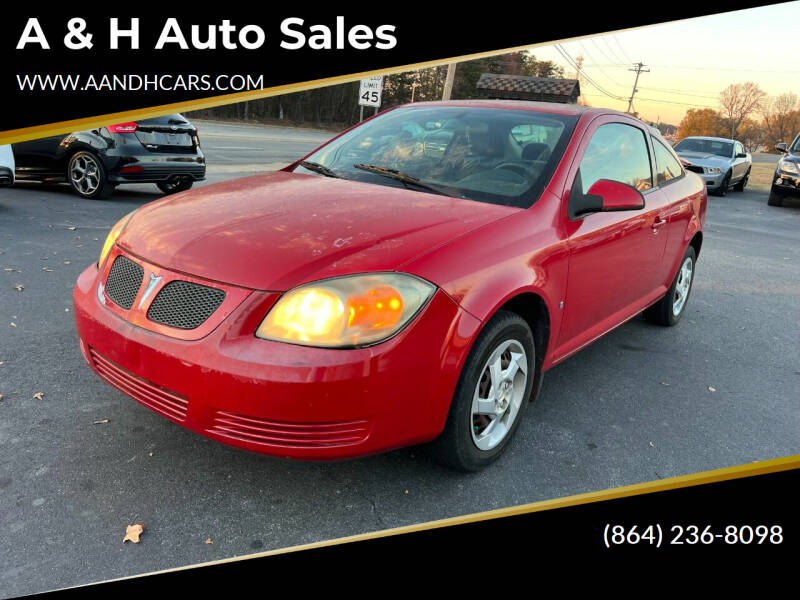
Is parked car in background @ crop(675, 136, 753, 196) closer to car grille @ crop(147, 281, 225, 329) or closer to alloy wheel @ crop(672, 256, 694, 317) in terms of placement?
alloy wheel @ crop(672, 256, 694, 317)

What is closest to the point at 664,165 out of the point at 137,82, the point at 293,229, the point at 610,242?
the point at 610,242

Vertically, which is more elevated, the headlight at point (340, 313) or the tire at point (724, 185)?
the headlight at point (340, 313)

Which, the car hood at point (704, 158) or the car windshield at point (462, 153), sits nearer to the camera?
the car windshield at point (462, 153)

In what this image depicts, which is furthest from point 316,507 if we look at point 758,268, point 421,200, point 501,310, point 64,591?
point 758,268

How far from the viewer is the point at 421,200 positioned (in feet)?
10.1

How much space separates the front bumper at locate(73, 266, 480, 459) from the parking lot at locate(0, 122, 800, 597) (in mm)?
373

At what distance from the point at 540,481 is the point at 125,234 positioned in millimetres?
2155

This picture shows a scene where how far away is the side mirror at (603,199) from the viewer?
10.7ft

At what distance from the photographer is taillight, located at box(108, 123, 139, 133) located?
8586 mm

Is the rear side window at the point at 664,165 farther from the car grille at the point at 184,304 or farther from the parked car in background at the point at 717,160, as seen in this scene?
the parked car in background at the point at 717,160

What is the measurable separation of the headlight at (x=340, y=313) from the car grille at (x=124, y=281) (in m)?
0.67

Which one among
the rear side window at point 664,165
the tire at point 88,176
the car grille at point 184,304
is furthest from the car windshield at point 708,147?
the car grille at point 184,304

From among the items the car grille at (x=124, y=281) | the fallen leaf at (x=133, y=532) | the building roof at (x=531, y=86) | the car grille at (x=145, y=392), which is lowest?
the fallen leaf at (x=133, y=532)

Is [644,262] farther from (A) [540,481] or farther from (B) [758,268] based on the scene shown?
(B) [758,268]
